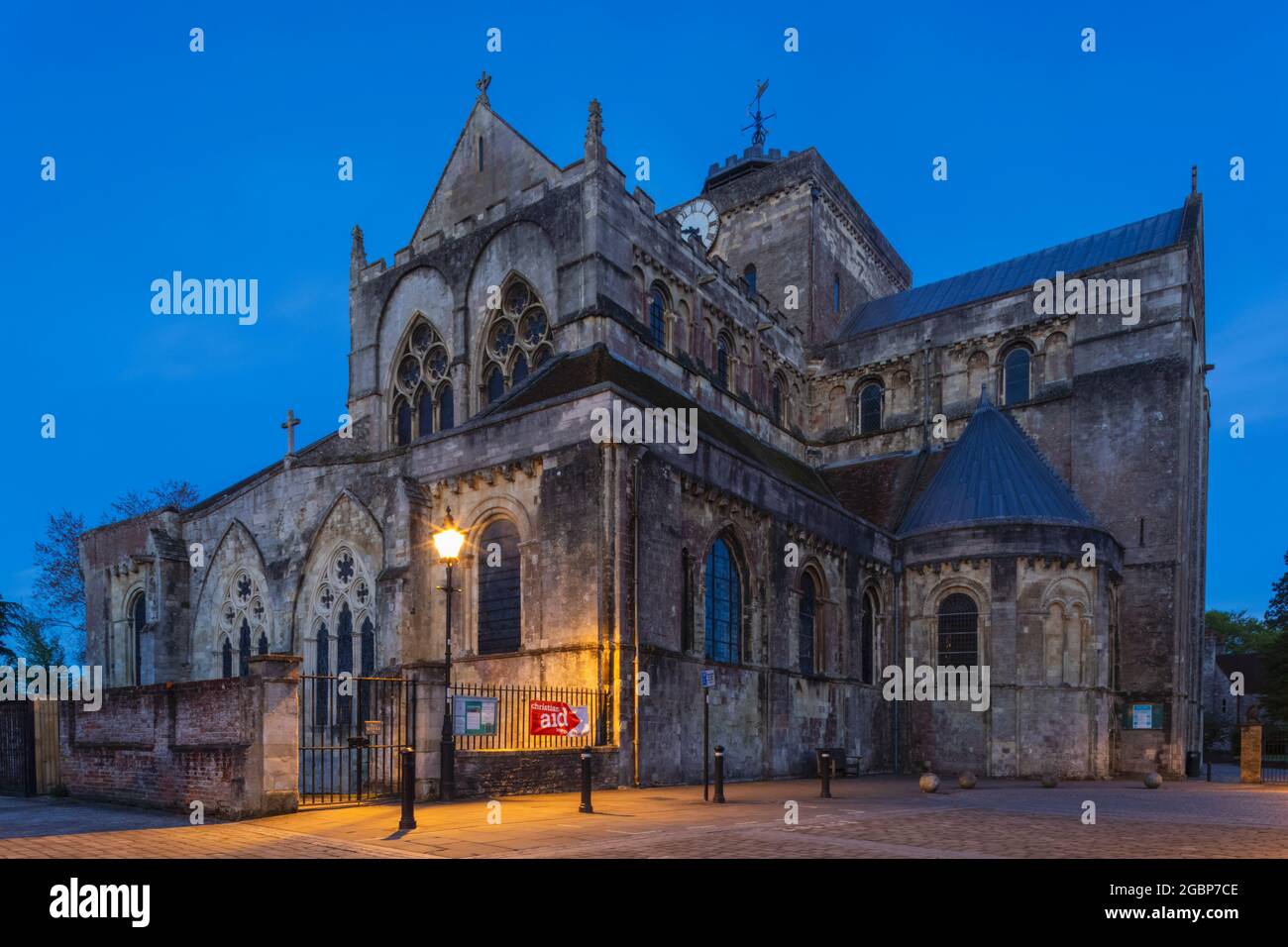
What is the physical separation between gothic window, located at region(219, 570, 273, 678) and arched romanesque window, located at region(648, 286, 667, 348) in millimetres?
14404

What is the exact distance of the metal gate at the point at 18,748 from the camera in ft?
59.7

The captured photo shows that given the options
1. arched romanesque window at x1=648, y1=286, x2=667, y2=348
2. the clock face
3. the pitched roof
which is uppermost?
the clock face

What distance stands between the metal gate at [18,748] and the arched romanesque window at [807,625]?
1775cm

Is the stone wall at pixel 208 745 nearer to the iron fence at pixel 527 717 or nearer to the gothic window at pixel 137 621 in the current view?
the iron fence at pixel 527 717

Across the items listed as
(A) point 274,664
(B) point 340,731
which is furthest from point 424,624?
(A) point 274,664

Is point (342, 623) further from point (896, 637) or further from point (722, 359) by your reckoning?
point (896, 637)

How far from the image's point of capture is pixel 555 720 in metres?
18.7

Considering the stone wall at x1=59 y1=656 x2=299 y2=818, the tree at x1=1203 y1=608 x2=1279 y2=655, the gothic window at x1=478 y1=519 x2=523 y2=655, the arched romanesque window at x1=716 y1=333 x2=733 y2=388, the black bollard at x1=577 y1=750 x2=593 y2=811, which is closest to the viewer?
the stone wall at x1=59 y1=656 x2=299 y2=818

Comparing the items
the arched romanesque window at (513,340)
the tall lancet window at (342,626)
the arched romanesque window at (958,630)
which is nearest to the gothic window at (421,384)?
the arched romanesque window at (513,340)

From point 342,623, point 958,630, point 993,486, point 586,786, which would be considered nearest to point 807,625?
point 958,630

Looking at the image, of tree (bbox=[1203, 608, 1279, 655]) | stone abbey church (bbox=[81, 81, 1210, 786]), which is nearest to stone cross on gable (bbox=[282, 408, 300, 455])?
stone abbey church (bbox=[81, 81, 1210, 786])

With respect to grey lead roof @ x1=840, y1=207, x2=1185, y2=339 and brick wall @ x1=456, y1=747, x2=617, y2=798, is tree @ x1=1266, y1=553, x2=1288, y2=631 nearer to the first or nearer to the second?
grey lead roof @ x1=840, y1=207, x2=1185, y2=339

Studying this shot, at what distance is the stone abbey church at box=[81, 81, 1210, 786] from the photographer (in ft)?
70.7
